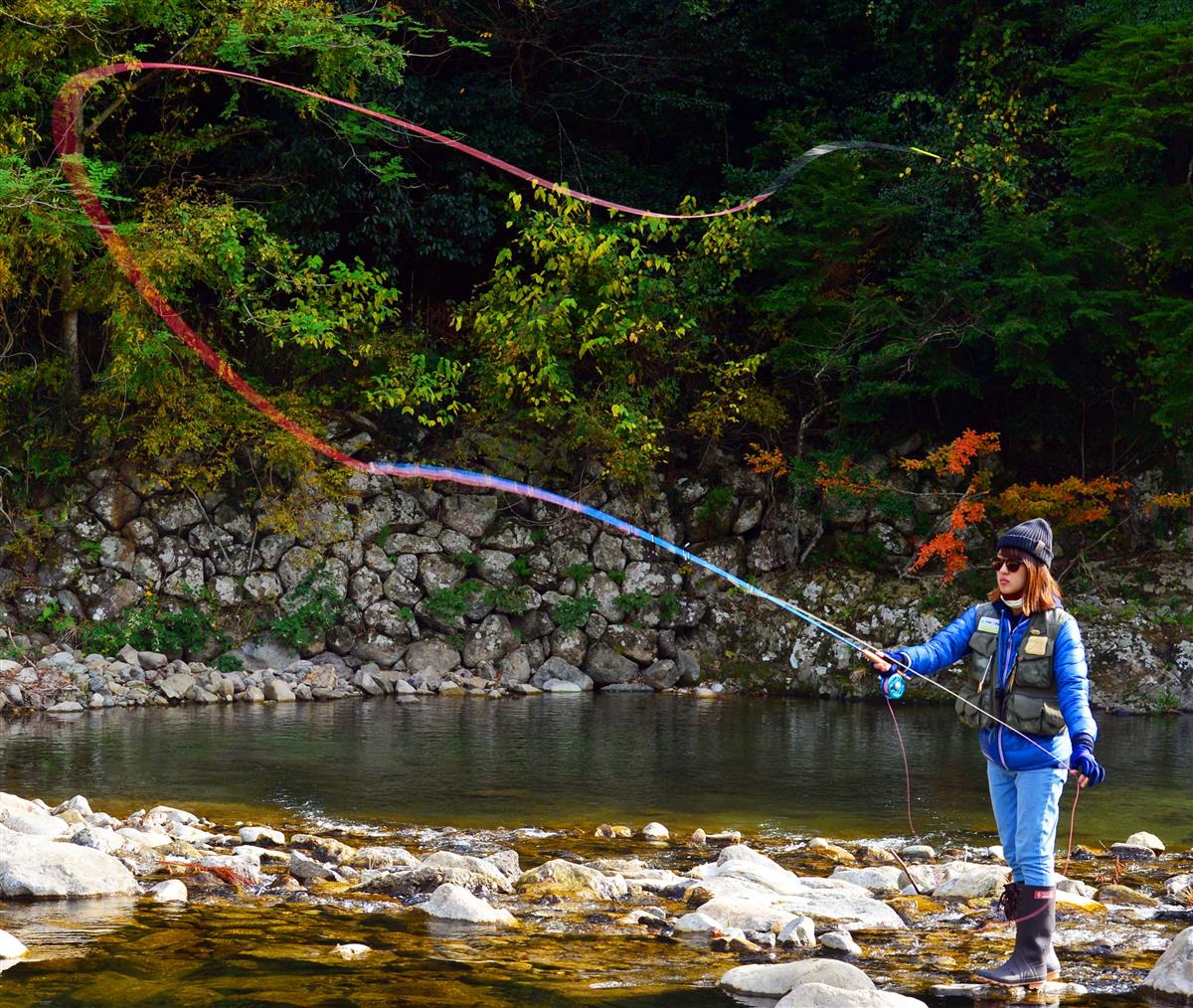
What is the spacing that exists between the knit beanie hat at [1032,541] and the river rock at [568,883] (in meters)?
2.42

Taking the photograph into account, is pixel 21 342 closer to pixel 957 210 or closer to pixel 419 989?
pixel 957 210

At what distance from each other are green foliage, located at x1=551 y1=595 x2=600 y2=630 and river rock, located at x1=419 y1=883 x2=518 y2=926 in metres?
10.6

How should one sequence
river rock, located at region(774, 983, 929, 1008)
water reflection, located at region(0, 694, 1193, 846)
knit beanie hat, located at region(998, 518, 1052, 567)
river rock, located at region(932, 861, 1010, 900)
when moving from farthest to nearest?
water reflection, located at region(0, 694, 1193, 846)
river rock, located at region(932, 861, 1010, 900)
knit beanie hat, located at region(998, 518, 1052, 567)
river rock, located at region(774, 983, 929, 1008)

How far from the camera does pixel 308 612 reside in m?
15.8

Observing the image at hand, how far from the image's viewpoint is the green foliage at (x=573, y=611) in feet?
54.0

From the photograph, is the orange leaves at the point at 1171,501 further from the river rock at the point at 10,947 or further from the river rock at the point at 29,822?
the river rock at the point at 10,947

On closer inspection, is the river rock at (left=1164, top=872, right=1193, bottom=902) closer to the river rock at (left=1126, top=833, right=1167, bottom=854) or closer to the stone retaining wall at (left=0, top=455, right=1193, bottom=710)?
the river rock at (left=1126, top=833, right=1167, bottom=854)

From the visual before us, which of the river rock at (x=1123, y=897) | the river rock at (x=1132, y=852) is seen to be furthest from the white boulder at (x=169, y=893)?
the river rock at (x=1132, y=852)

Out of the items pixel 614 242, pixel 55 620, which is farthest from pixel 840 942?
pixel 614 242

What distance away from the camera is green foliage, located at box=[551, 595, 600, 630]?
54.0 feet

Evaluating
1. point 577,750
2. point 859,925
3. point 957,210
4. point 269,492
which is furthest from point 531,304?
point 859,925

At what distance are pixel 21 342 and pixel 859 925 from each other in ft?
45.0

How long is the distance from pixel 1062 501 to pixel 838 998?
471 inches

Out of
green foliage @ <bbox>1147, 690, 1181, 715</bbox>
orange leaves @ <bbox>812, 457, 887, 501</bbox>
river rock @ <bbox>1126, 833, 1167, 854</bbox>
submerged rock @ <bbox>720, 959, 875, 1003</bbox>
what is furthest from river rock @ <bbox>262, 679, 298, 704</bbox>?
submerged rock @ <bbox>720, 959, 875, 1003</bbox>
